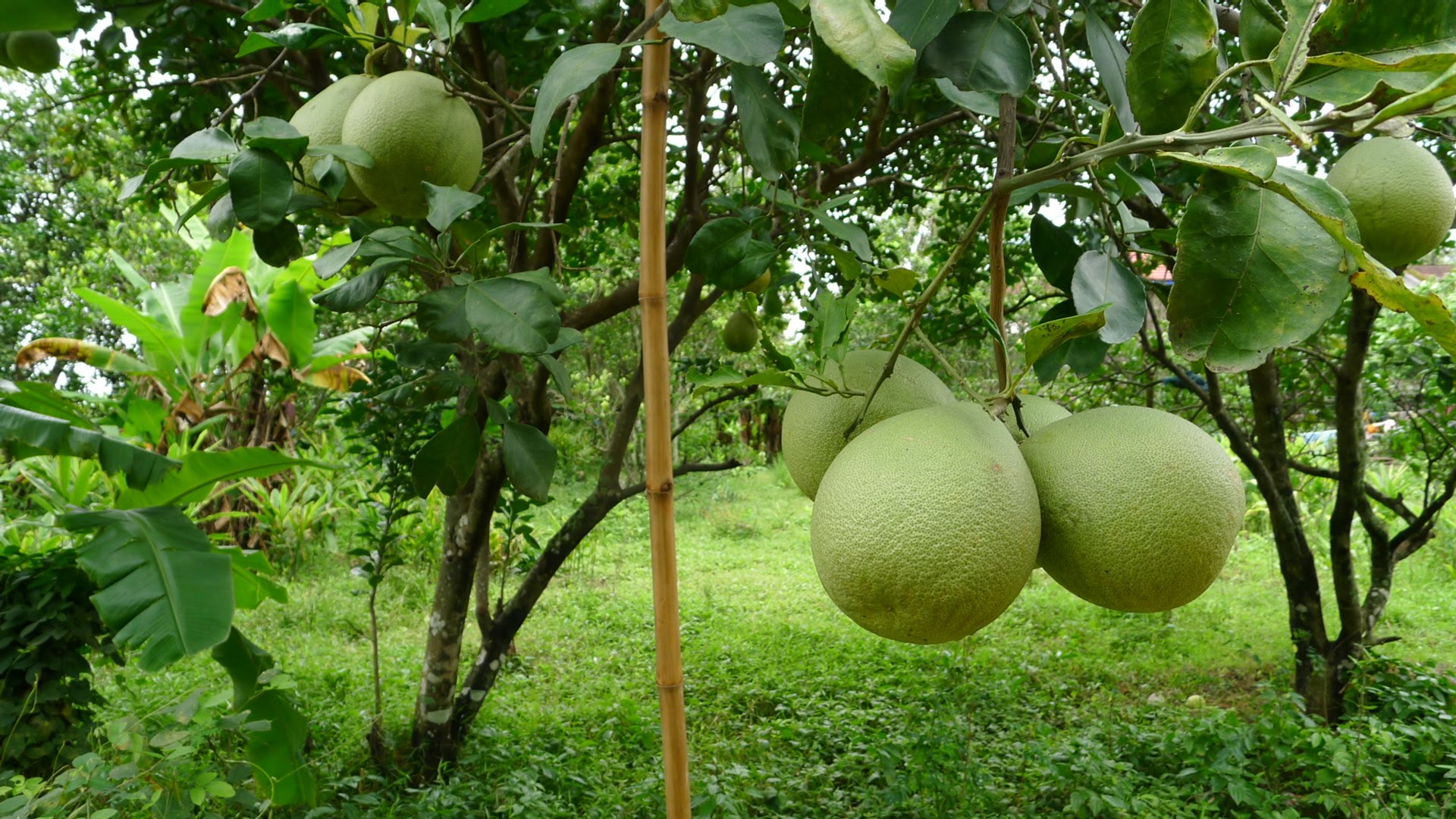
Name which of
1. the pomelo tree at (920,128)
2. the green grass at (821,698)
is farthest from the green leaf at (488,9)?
the green grass at (821,698)

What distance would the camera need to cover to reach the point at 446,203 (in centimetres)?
86

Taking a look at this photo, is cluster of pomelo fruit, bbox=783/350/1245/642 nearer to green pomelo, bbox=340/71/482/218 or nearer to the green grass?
green pomelo, bbox=340/71/482/218

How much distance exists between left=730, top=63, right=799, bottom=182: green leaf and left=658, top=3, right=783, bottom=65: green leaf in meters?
0.09

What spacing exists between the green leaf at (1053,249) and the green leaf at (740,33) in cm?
41

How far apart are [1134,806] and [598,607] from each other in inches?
130

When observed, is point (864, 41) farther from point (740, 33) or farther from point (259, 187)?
point (259, 187)

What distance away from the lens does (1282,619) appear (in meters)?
4.59

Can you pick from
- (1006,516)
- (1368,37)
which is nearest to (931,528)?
(1006,516)

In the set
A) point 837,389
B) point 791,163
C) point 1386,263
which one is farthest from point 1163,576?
point 1386,263

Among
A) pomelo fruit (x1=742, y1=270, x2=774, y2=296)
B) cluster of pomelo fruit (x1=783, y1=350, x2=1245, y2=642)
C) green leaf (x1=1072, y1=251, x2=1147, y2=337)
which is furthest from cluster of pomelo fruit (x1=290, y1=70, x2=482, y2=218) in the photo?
pomelo fruit (x1=742, y1=270, x2=774, y2=296)

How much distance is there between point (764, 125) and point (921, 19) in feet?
0.55

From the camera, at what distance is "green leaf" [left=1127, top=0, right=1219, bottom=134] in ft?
2.03

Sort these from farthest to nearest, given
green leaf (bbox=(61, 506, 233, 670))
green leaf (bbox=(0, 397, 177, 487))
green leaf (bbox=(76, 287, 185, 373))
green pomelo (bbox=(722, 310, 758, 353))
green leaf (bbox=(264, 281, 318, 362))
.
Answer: green leaf (bbox=(76, 287, 185, 373)) → green leaf (bbox=(264, 281, 318, 362)) → green pomelo (bbox=(722, 310, 758, 353)) → green leaf (bbox=(0, 397, 177, 487)) → green leaf (bbox=(61, 506, 233, 670))

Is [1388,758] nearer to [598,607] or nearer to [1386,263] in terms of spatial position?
[1386,263]
